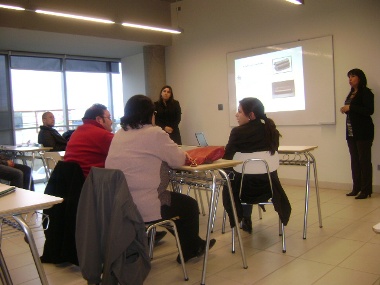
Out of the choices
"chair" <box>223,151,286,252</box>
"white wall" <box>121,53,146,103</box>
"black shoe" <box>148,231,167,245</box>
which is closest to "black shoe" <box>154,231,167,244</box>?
"black shoe" <box>148,231,167,245</box>

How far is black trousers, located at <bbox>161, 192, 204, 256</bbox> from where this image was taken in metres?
2.44

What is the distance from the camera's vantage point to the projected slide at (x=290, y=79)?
500 cm

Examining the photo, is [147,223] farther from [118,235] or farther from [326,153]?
[326,153]

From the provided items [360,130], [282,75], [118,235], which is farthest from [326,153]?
[118,235]

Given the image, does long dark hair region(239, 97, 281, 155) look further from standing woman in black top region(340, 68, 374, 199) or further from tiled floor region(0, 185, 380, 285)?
standing woman in black top region(340, 68, 374, 199)

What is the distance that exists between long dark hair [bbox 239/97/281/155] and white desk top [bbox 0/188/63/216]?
1.72 meters

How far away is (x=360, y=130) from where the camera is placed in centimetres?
442

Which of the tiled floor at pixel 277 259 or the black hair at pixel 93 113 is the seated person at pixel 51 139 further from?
the black hair at pixel 93 113

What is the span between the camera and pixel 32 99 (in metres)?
7.12

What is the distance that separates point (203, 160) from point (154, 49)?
16.4ft

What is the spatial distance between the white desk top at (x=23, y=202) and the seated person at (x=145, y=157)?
0.57m

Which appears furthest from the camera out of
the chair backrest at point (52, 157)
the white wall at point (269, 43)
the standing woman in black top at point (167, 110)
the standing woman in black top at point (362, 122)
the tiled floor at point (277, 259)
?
the standing woman in black top at point (167, 110)

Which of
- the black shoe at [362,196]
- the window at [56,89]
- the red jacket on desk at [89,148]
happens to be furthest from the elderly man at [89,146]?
the window at [56,89]

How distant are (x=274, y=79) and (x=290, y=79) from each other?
27cm
